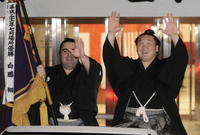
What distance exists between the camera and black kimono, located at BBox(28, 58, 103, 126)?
3.51m

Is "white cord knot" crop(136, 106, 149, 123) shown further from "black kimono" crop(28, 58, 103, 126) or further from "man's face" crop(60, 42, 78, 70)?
"man's face" crop(60, 42, 78, 70)

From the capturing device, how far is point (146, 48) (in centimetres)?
338

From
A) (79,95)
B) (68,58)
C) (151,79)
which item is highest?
(68,58)

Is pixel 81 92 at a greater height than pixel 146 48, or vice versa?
pixel 146 48

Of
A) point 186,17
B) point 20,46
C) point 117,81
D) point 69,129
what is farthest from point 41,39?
point 69,129

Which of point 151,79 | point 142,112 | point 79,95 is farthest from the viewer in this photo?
point 79,95

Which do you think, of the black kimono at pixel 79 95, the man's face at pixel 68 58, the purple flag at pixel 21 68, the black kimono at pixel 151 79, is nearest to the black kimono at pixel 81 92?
the black kimono at pixel 79 95

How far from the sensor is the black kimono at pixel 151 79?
3.18 m

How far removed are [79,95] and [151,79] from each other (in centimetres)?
96

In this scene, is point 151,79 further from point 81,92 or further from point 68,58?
point 68,58

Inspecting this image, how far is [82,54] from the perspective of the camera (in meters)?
3.38

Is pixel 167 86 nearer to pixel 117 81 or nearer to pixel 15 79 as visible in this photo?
pixel 117 81

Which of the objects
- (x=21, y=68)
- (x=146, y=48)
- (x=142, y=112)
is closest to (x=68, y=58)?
(x=21, y=68)

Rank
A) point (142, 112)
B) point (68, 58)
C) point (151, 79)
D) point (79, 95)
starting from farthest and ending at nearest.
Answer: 1. point (68, 58)
2. point (79, 95)
3. point (151, 79)
4. point (142, 112)
